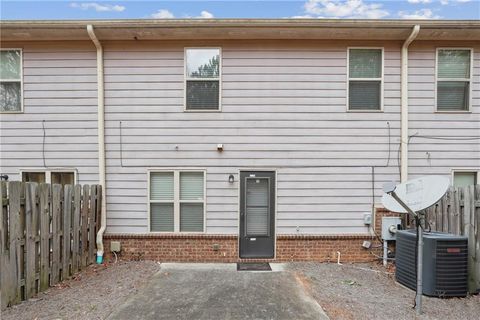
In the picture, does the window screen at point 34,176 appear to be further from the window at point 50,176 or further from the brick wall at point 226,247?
the brick wall at point 226,247

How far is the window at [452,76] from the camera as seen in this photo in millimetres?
6078

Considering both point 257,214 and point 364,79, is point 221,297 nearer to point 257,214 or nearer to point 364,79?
point 257,214

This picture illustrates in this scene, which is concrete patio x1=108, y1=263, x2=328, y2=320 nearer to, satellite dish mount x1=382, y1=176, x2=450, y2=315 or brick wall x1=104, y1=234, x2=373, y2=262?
brick wall x1=104, y1=234, x2=373, y2=262

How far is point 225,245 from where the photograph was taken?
5996mm

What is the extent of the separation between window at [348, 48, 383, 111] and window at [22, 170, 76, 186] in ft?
19.9

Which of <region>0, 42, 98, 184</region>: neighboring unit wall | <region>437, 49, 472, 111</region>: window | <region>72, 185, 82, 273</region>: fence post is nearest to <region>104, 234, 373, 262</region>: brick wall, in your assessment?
<region>72, 185, 82, 273</region>: fence post

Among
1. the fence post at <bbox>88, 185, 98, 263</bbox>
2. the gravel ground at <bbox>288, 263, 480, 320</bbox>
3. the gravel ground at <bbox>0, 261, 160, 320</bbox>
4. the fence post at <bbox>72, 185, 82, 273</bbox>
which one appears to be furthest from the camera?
the fence post at <bbox>88, 185, 98, 263</bbox>

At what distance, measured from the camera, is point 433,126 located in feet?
19.8

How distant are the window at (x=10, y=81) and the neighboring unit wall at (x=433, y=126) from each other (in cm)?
818

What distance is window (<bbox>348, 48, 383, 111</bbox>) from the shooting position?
611 cm

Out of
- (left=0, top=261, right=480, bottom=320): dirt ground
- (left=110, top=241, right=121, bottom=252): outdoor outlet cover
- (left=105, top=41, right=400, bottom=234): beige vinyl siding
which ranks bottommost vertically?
(left=0, top=261, right=480, bottom=320): dirt ground

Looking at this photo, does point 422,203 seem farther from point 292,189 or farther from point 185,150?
point 185,150

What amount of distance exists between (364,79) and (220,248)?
4.59 m

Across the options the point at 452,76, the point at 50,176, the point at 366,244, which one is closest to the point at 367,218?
the point at 366,244
